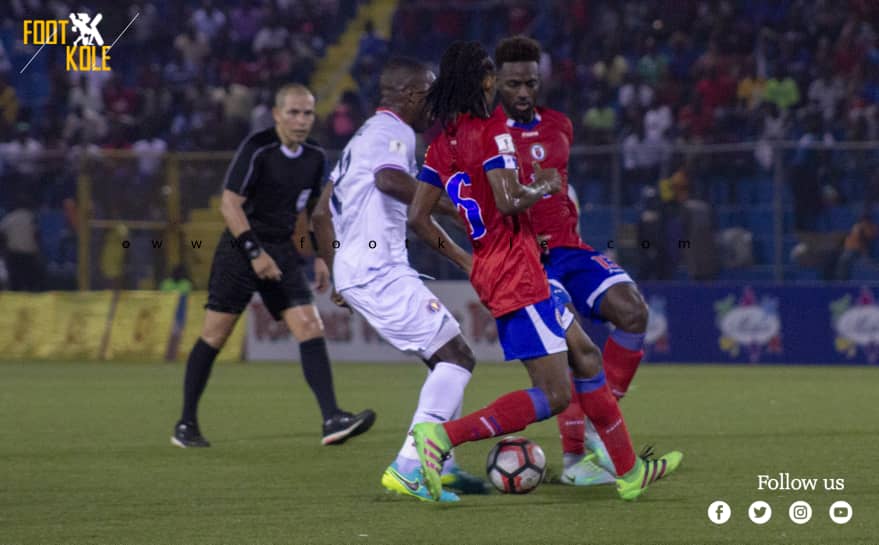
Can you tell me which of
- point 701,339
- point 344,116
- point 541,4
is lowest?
point 701,339

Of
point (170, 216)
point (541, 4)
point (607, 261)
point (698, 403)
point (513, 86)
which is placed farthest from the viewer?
point (541, 4)

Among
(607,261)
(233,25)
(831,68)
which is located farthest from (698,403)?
(233,25)

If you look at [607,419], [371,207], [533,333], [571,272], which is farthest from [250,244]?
[607,419]

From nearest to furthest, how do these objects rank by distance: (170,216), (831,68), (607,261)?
(607,261), (170,216), (831,68)

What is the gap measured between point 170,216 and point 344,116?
4.19m

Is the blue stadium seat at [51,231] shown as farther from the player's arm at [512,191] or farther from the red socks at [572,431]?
the player's arm at [512,191]

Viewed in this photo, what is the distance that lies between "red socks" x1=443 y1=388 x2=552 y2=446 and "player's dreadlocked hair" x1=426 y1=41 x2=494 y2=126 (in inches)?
52.1

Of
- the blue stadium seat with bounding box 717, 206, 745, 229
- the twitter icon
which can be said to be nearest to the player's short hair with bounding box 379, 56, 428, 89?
the twitter icon

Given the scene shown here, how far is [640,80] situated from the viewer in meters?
22.9

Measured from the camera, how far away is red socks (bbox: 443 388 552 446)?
22.8 ft

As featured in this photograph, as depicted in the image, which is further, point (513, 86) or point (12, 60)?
point (12, 60)

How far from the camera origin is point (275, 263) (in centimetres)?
1018

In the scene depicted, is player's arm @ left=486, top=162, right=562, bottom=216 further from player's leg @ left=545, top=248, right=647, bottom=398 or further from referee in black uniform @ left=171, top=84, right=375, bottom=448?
referee in black uniform @ left=171, top=84, right=375, bottom=448

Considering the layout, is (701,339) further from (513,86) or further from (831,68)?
(513,86)
